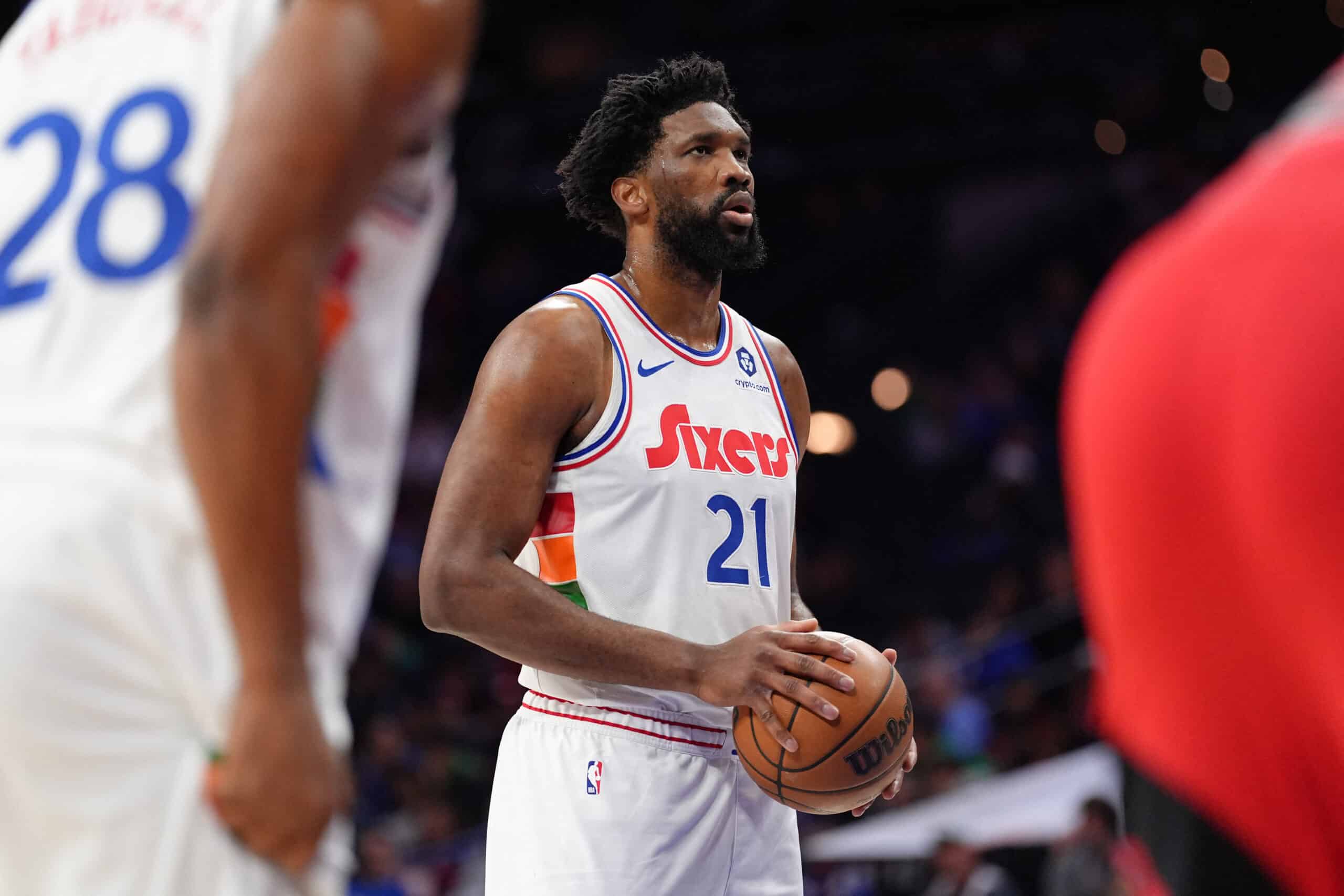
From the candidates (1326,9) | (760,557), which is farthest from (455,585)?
(1326,9)

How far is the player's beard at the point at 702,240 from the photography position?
3.65 m

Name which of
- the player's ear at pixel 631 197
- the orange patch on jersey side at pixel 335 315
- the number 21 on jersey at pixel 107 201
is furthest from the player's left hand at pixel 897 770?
the number 21 on jersey at pixel 107 201

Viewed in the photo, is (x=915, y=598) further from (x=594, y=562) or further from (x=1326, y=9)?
(x=594, y=562)

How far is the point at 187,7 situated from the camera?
1.88 metres

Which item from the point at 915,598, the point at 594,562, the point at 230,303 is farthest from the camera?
the point at 915,598

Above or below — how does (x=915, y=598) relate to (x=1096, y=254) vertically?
below

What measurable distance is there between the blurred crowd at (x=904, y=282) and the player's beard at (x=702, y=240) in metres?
7.85

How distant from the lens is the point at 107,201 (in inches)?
70.4

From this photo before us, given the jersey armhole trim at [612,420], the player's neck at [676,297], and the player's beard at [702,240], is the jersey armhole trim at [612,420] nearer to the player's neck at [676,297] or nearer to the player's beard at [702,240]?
the player's neck at [676,297]

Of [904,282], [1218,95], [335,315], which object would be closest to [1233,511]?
[335,315]

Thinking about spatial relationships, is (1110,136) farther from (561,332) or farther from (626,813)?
(626,813)

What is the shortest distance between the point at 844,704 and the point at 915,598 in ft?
35.9

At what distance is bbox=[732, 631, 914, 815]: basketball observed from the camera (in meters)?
2.98

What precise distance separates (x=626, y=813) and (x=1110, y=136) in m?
13.4
